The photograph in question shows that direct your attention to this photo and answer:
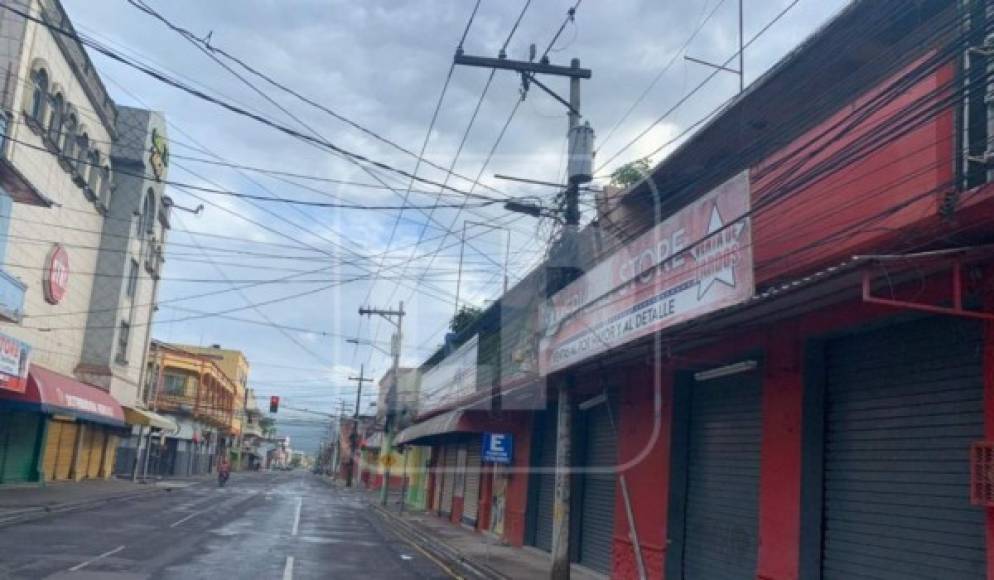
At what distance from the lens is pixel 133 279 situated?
4069 cm

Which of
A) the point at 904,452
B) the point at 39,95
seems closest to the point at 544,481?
the point at 904,452

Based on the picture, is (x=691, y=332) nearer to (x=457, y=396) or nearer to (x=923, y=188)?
(x=923, y=188)

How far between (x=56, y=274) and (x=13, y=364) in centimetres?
712

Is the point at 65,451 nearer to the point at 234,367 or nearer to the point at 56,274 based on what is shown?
the point at 56,274

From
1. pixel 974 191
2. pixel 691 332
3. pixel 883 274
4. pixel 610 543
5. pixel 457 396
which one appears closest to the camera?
pixel 974 191

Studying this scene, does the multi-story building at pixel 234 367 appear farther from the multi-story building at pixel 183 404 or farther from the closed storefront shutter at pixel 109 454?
the closed storefront shutter at pixel 109 454

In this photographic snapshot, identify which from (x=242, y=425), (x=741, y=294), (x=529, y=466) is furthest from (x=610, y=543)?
(x=242, y=425)

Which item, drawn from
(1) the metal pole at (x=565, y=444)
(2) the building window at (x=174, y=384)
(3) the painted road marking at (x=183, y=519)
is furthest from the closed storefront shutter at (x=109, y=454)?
(1) the metal pole at (x=565, y=444)

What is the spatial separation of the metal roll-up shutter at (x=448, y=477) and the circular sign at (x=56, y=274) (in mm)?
14602

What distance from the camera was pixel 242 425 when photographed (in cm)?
11119

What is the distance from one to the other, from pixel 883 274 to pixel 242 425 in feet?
360

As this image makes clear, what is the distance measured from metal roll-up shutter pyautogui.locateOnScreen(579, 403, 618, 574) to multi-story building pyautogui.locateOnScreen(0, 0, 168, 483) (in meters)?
10.3

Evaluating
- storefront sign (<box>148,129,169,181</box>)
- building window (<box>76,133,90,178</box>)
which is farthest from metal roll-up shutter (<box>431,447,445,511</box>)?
building window (<box>76,133,90,178</box>)

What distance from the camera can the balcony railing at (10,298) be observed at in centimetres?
2200
